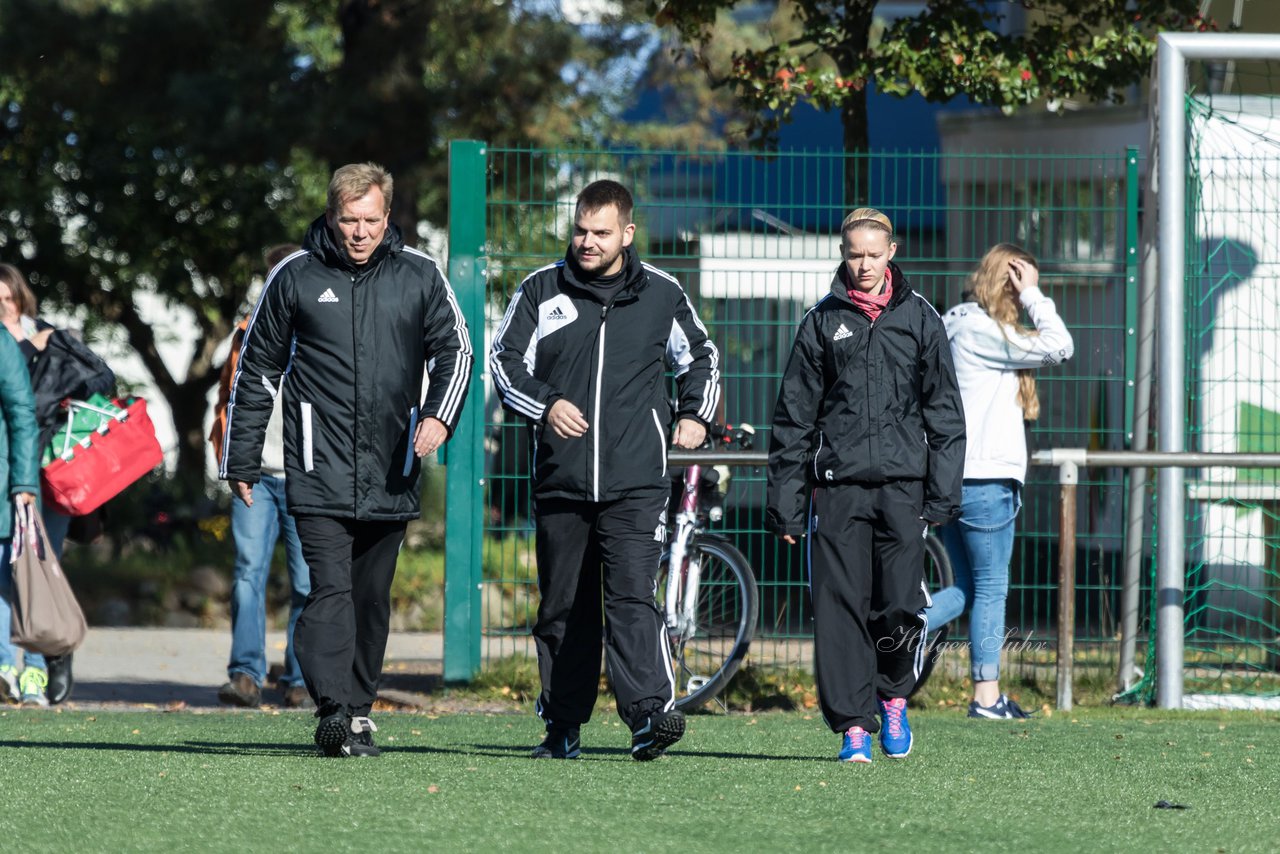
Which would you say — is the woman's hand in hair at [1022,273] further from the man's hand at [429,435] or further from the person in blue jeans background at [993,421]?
the man's hand at [429,435]

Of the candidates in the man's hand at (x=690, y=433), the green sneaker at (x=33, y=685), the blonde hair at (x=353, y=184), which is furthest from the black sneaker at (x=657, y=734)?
the green sneaker at (x=33, y=685)

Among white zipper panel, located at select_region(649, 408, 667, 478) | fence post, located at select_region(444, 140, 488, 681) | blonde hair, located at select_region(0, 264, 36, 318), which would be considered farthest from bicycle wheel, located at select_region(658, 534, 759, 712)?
blonde hair, located at select_region(0, 264, 36, 318)

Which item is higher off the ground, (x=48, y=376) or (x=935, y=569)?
(x=48, y=376)

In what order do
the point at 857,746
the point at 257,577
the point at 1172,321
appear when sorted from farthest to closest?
the point at 257,577, the point at 1172,321, the point at 857,746

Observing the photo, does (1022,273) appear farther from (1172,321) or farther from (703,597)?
(703,597)

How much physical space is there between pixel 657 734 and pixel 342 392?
1.45 metres

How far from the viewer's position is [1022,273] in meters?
7.60

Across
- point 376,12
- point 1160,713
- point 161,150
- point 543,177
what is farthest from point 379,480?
point 161,150

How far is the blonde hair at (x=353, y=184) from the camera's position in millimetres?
5754

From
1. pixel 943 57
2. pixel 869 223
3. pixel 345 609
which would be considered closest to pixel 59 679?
pixel 345 609

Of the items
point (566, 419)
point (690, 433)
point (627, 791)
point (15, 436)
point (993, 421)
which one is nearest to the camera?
point (627, 791)

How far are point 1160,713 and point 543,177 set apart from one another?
11.8 ft

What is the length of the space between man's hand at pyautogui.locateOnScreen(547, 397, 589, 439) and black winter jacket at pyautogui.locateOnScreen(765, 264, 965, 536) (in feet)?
2.26

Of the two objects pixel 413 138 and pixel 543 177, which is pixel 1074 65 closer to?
pixel 543 177
